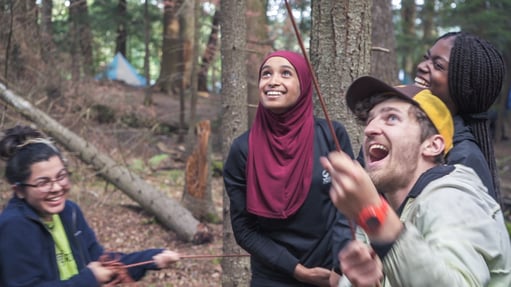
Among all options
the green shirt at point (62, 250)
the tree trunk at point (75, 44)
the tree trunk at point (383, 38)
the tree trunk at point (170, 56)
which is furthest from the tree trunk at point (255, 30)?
the tree trunk at point (170, 56)

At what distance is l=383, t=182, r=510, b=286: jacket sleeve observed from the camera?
139 cm

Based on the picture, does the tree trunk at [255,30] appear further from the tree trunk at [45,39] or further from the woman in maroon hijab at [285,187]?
the woman in maroon hijab at [285,187]

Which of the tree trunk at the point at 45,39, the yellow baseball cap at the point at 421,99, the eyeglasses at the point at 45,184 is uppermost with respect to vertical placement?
the tree trunk at the point at 45,39

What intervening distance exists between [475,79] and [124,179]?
704 centimetres

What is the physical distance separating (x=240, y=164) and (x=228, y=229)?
2.29 meters

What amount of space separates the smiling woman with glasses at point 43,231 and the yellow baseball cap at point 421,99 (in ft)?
4.43

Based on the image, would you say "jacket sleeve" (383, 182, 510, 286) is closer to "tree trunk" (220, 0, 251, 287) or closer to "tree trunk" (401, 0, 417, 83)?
Answer: "tree trunk" (220, 0, 251, 287)

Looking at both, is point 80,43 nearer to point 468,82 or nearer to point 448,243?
point 468,82

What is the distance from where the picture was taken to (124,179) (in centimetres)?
892

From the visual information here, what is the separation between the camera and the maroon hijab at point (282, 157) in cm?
304

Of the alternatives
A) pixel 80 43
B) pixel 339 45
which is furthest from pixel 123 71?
pixel 339 45

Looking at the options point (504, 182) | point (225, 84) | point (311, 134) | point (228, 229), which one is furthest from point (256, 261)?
point (504, 182)

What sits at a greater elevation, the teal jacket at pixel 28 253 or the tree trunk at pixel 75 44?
the tree trunk at pixel 75 44

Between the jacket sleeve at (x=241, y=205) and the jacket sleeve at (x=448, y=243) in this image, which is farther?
the jacket sleeve at (x=241, y=205)
